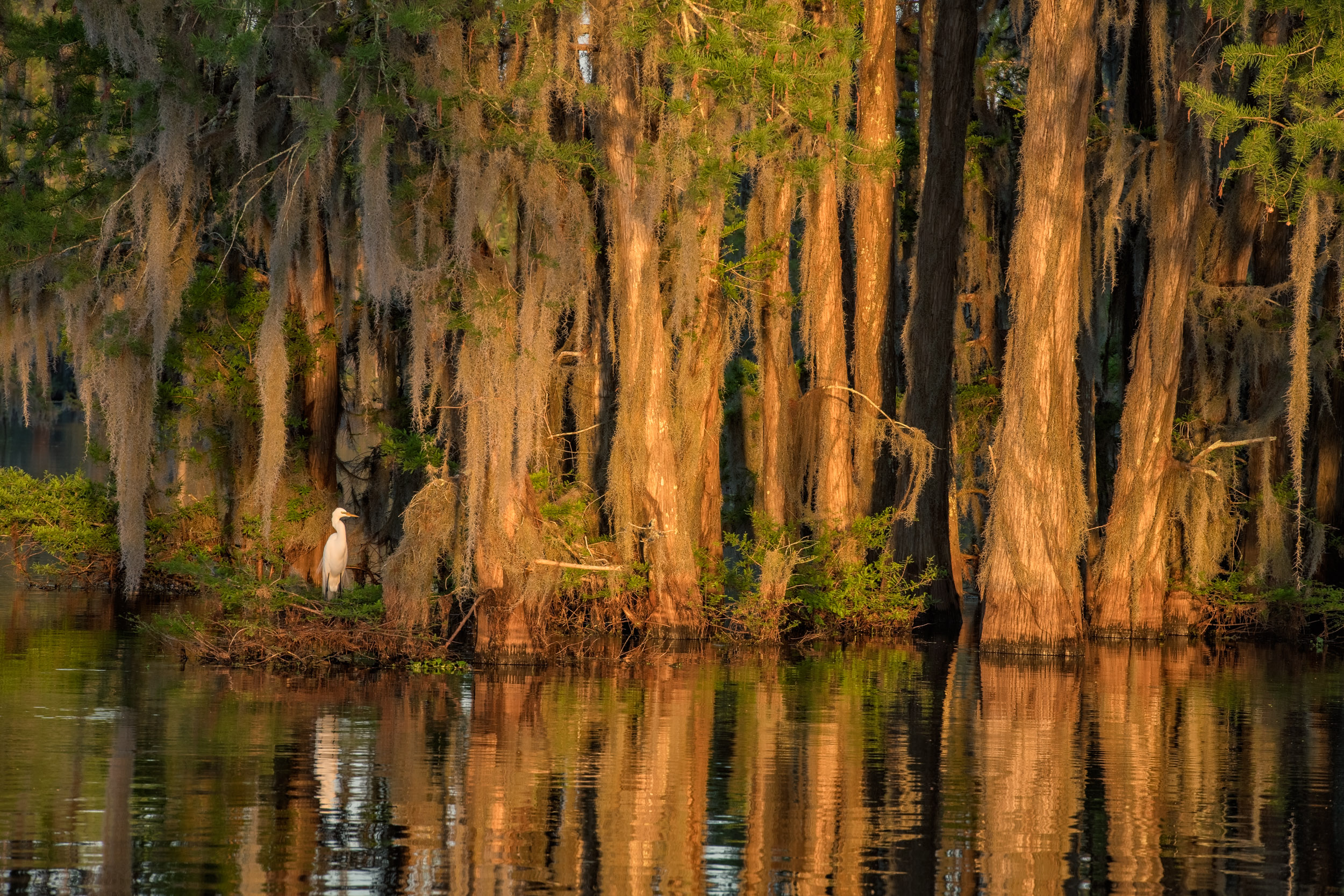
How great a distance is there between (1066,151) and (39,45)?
10868 millimetres

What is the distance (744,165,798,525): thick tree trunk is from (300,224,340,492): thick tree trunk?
15.7 ft

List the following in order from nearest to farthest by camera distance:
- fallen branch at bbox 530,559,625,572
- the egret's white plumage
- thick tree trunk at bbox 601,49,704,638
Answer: fallen branch at bbox 530,559,625,572, thick tree trunk at bbox 601,49,704,638, the egret's white plumage

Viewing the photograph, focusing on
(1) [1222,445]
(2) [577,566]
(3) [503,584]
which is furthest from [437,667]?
(1) [1222,445]

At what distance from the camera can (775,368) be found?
2180 cm

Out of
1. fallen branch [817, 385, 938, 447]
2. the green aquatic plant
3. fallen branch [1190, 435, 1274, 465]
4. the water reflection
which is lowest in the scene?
the water reflection

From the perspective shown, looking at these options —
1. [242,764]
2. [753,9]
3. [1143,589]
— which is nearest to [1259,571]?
[1143,589]

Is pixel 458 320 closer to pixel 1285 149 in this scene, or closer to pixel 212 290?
pixel 212 290

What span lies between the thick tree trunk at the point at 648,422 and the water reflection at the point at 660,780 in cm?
105

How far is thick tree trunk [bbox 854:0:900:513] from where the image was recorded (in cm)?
2202

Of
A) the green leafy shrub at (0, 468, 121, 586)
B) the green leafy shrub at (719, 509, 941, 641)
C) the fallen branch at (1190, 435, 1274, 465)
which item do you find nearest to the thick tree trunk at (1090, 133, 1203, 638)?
the fallen branch at (1190, 435, 1274, 465)

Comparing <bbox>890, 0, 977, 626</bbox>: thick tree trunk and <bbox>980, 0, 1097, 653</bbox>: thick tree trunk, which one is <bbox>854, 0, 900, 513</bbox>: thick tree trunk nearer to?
<bbox>890, 0, 977, 626</bbox>: thick tree trunk

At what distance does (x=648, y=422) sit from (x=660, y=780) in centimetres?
774

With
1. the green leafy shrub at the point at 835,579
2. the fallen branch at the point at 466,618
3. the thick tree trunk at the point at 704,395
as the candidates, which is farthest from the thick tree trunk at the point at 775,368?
the fallen branch at the point at 466,618

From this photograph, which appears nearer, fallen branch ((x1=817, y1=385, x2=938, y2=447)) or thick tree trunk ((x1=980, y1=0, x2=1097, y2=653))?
thick tree trunk ((x1=980, y1=0, x2=1097, y2=653))
